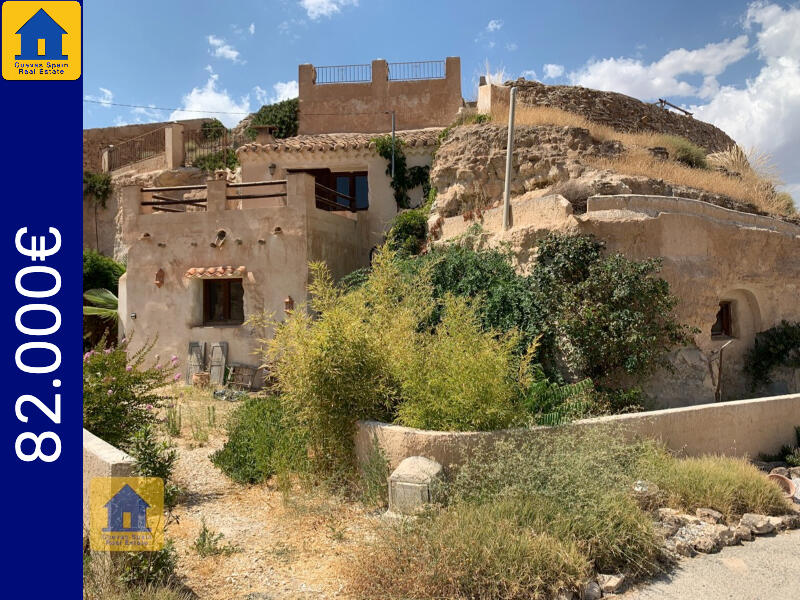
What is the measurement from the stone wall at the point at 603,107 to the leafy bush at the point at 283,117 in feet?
22.0

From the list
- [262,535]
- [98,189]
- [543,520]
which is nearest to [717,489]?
[543,520]

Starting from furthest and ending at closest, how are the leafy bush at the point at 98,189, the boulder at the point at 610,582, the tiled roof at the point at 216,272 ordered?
1. the leafy bush at the point at 98,189
2. the tiled roof at the point at 216,272
3. the boulder at the point at 610,582

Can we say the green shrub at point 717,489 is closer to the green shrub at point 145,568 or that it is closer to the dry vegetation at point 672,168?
the green shrub at point 145,568

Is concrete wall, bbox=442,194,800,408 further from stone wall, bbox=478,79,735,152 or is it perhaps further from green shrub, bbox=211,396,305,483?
stone wall, bbox=478,79,735,152

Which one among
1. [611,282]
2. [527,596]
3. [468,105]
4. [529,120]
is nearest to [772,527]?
[527,596]

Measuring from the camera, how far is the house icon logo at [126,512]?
420 centimetres

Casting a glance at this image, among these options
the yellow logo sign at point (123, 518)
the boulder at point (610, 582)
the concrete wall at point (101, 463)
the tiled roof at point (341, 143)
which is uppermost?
the tiled roof at point (341, 143)

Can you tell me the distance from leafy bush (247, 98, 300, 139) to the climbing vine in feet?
15.2

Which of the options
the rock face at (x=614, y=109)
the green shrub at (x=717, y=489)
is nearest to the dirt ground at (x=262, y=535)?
the green shrub at (x=717, y=489)

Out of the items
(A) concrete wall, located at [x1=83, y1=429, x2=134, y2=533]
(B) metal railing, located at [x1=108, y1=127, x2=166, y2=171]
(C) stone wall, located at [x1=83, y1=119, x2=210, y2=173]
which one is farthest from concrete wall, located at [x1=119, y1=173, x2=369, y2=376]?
(C) stone wall, located at [x1=83, y1=119, x2=210, y2=173]

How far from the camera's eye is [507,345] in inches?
275

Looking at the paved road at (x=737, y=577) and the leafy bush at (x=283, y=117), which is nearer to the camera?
the paved road at (x=737, y=577)

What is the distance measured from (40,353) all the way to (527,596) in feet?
12.6

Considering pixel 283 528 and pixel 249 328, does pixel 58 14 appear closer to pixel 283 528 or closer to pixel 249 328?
pixel 283 528
